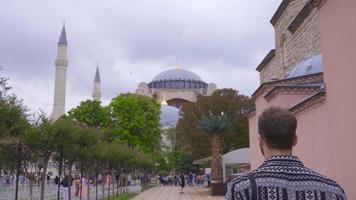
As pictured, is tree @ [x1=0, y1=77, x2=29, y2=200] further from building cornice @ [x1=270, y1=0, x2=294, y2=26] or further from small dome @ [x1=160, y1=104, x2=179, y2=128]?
small dome @ [x1=160, y1=104, x2=179, y2=128]

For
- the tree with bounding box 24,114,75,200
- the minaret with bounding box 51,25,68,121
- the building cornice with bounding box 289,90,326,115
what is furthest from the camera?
the minaret with bounding box 51,25,68,121

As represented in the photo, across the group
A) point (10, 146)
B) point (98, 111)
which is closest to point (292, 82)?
point (10, 146)

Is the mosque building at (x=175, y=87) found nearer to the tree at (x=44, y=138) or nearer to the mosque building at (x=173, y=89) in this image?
the mosque building at (x=173, y=89)

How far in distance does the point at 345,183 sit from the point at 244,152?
1632 cm

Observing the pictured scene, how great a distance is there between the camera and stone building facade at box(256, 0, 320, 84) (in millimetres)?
19203

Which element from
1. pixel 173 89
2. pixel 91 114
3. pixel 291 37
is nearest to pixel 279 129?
pixel 291 37

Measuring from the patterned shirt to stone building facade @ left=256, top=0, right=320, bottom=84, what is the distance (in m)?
15.3

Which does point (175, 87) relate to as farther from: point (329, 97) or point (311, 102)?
point (329, 97)

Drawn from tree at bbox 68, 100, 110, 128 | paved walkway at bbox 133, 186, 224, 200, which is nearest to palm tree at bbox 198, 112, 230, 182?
paved walkway at bbox 133, 186, 224, 200

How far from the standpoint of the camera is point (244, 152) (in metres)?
24.4

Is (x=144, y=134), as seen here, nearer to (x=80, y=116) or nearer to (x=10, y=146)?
(x=80, y=116)

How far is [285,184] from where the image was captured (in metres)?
2.06

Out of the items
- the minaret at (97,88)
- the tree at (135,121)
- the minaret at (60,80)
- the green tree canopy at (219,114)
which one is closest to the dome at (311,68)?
the green tree canopy at (219,114)

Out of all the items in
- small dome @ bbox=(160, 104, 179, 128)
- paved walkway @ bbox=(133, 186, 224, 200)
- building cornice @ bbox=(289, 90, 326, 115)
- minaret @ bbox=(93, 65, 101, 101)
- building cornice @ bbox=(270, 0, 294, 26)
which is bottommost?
paved walkway @ bbox=(133, 186, 224, 200)
